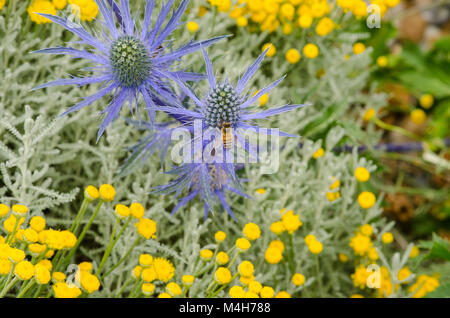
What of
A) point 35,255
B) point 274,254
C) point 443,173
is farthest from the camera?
point 443,173

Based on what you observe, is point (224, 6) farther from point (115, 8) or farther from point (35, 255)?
point (35, 255)

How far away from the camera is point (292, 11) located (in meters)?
1.14

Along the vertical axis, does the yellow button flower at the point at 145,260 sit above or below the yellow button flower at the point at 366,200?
below

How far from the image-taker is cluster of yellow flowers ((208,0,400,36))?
43.1 inches

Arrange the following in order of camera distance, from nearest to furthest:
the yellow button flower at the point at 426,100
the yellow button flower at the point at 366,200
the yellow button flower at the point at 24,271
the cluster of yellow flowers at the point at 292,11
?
the yellow button flower at the point at 24,271 < the yellow button flower at the point at 366,200 < the cluster of yellow flowers at the point at 292,11 < the yellow button flower at the point at 426,100

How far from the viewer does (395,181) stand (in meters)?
1.85

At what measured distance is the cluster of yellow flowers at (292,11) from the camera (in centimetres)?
109

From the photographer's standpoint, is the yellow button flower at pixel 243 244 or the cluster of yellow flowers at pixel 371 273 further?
the cluster of yellow flowers at pixel 371 273

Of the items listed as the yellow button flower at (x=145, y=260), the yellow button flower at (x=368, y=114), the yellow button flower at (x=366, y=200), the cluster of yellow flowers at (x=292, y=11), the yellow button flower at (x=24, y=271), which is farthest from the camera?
the yellow button flower at (x=368, y=114)

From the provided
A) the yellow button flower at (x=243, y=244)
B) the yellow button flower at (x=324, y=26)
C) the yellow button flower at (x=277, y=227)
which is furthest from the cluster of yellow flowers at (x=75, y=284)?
the yellow button flower at (x=324, y=26)

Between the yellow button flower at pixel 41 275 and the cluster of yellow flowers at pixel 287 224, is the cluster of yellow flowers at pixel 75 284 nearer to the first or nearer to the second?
the yellow button flower at pixel 41 275

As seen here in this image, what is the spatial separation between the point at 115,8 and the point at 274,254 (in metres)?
0.52
